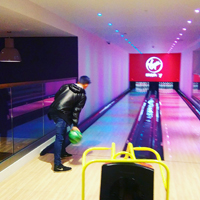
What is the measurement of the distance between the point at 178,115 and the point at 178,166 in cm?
473

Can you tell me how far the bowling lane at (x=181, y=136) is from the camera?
14.8ft

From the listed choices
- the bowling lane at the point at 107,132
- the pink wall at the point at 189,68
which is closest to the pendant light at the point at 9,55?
the bowling lane at the point at 107,132

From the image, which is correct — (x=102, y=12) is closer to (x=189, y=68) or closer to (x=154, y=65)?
(x=189, y=68)

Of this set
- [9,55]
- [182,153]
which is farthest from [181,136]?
[9,55]

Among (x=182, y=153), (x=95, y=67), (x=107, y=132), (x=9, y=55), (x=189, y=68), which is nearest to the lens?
(x=182, y=153)

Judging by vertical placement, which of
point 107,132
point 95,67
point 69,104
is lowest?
point 107,132

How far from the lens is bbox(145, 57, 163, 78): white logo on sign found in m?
18.4

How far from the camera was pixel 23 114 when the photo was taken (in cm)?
517

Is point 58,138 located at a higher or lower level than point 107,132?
higher

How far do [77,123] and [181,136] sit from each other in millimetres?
2954

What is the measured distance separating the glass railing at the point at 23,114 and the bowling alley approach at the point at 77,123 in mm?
17

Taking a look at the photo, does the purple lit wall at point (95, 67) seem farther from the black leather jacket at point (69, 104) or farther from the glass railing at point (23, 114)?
the black leather jacket at point (69, 104)

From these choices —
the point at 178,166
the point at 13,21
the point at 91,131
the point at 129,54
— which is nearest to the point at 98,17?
the point at 13,21

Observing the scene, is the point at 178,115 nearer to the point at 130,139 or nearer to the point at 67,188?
the point at 130,139
